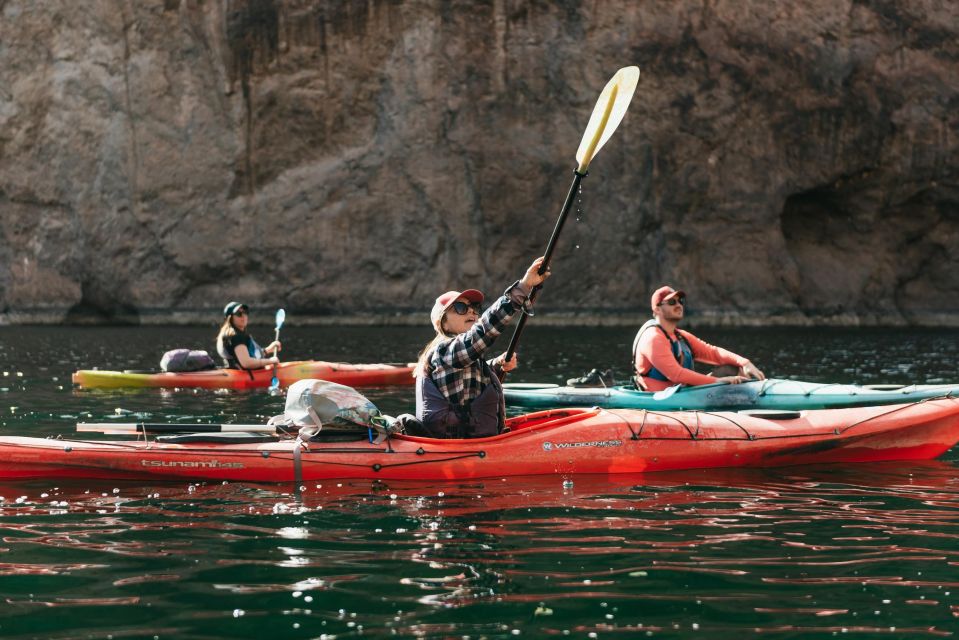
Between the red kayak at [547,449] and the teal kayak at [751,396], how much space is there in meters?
2.27

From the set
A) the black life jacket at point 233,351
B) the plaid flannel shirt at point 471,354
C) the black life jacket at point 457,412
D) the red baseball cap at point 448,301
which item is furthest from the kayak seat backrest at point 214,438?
the black life jacket at point 233,351

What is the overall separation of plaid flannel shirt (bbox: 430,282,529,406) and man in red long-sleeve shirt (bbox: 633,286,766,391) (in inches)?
139

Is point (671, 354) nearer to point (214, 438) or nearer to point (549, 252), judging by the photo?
point (549, 252)

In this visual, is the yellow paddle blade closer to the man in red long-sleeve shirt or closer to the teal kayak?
the man in red long-sleeve shirt

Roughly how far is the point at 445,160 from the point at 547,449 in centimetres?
3264

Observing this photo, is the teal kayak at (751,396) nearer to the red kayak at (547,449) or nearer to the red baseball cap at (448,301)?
the red kayak at (547,449)

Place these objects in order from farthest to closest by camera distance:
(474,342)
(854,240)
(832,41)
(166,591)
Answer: (854,240) → (832,41) → (474,342) → (166,591)

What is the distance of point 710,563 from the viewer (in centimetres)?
533

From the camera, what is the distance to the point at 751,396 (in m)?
11.2

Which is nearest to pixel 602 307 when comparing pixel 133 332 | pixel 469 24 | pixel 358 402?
pixel 469 24

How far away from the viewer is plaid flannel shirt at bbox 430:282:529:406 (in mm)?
6746

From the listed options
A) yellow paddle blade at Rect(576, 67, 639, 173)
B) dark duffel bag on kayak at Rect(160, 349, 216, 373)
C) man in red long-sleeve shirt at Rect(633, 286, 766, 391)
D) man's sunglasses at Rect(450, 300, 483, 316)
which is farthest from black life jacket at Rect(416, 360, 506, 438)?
dark duffel bag on kayak at Rect(160, 349, 216, 373)

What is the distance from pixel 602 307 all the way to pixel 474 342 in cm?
3309

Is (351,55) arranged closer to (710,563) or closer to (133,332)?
(133,332)
